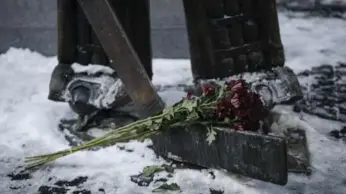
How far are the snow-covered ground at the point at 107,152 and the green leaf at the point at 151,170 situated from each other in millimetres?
47

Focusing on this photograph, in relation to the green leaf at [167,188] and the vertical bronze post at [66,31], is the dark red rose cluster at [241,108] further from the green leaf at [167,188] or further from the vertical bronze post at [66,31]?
the vertical bronze post at [66,31]

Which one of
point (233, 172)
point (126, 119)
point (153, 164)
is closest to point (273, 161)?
point (233, 172)

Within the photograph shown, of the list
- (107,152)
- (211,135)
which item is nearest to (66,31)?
(107,152)

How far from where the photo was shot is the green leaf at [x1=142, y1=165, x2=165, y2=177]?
2620mm

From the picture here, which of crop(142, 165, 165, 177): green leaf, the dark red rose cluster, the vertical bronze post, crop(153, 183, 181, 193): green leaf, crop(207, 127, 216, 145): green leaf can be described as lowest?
crop(153, 183, 181, 193): green leaf

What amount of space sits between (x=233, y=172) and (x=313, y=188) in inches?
12.9

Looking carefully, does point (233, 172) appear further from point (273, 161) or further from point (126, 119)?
point (126, 119)

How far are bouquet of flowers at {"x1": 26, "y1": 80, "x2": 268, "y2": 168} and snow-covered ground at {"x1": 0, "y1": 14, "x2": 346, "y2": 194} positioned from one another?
10cm

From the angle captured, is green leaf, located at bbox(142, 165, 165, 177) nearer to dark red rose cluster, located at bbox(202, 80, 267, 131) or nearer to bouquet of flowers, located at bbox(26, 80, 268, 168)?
bouquet of flowers, located at bbox(26, 80, 268, 168)

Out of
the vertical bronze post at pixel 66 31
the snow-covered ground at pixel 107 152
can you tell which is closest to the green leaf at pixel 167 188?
the snow-covered ground at pixel 107 152

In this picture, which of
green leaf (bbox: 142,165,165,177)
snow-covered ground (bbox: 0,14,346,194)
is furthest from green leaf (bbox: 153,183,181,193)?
green leaf (bbox: 142,165,165,177)

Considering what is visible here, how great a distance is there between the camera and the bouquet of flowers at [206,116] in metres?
2.49

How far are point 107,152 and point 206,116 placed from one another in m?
0.55

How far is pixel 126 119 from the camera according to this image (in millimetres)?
3146
